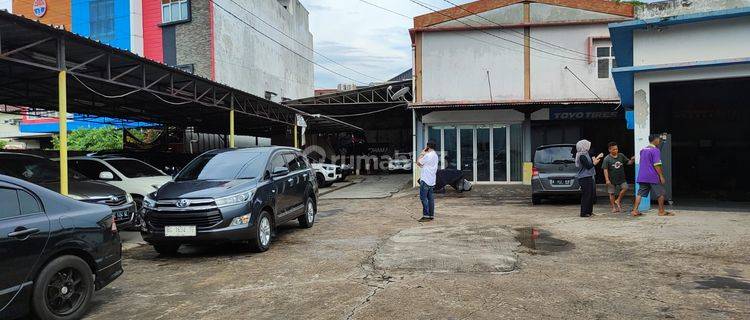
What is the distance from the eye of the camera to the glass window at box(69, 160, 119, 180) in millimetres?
11484

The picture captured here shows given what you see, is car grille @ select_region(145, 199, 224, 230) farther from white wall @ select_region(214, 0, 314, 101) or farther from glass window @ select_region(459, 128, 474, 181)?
white wall @ select_region(214, 0, 314, 101)

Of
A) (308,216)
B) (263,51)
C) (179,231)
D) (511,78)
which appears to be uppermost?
(263,51)

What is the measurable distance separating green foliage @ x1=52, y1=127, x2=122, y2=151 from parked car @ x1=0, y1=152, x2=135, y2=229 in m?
23.1

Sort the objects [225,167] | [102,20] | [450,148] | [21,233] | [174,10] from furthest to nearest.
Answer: [102,20], [174,10], [450,148], [225,167], [21,233]

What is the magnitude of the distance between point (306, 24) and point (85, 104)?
32575mm

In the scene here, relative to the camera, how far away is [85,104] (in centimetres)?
1622

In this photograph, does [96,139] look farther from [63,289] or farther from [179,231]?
[63,289]

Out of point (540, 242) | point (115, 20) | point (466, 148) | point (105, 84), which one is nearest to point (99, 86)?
point (105, 84)

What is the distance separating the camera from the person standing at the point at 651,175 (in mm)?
10336

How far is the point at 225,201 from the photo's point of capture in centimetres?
730

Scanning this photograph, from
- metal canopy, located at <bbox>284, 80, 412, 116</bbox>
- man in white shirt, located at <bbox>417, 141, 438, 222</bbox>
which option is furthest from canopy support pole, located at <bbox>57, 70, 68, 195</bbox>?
metal canopy, located at <bbox>284, 80, 412, 116</bbox>

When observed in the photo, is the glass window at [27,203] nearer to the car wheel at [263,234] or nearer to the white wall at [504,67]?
the car wheel at [263,234]

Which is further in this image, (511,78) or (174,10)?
(174,10)

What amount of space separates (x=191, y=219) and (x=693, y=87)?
50.7 ft
